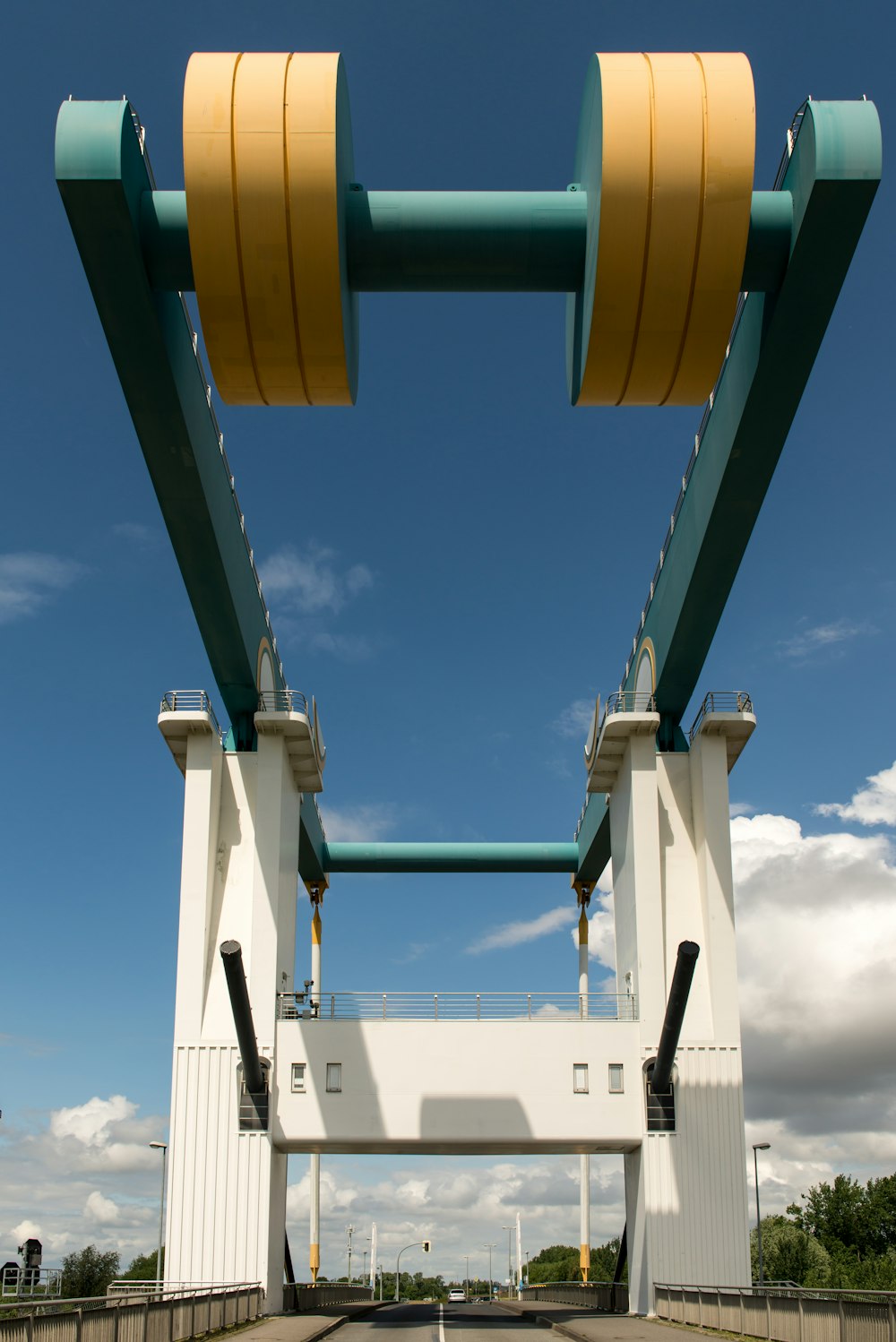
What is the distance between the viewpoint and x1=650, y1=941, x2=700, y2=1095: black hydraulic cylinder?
75.5 ft

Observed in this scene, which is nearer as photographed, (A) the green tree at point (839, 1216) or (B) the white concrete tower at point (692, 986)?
(B) the white concrete tower at point (692, 986)

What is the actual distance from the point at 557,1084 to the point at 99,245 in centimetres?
1927

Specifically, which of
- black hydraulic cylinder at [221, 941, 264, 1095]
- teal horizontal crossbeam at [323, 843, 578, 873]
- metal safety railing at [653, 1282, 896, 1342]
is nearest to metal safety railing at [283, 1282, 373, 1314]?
black hydraulic cylinder at [221, 941, 264, 1095]

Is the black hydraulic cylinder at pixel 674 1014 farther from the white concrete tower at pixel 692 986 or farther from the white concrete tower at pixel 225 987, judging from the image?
the white concrete tower at pixel 225 987

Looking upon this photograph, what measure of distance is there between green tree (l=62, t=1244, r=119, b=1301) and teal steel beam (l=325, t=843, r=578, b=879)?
93.8ft


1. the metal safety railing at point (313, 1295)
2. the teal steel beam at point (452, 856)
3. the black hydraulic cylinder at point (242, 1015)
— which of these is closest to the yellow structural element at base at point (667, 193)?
the black hydraulic cylinder at point (242, 1015)

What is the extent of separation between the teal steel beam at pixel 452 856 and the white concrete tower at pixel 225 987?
10.8 m

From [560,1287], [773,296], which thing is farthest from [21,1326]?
[560,1287]

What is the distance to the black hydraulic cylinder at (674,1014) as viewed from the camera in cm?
2302

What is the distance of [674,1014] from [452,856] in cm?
1720

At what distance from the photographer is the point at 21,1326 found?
42.4 feet

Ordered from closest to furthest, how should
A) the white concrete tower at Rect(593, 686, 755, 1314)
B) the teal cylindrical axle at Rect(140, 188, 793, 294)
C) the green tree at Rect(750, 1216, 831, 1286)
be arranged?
the teal cylindrical axle at Rect(140, 188, 793, 294) < the white concrete tower at Rect(593, 686, 755, 1314) < the green tree at Rect(750, 1216, 831, 1286)

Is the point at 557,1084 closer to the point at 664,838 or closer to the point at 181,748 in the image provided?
the point at 664,838

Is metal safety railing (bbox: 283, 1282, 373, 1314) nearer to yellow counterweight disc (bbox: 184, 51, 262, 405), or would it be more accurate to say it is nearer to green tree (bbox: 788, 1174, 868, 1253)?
yellow counterweight disc (bbox: 184, 51, 262, 405)
